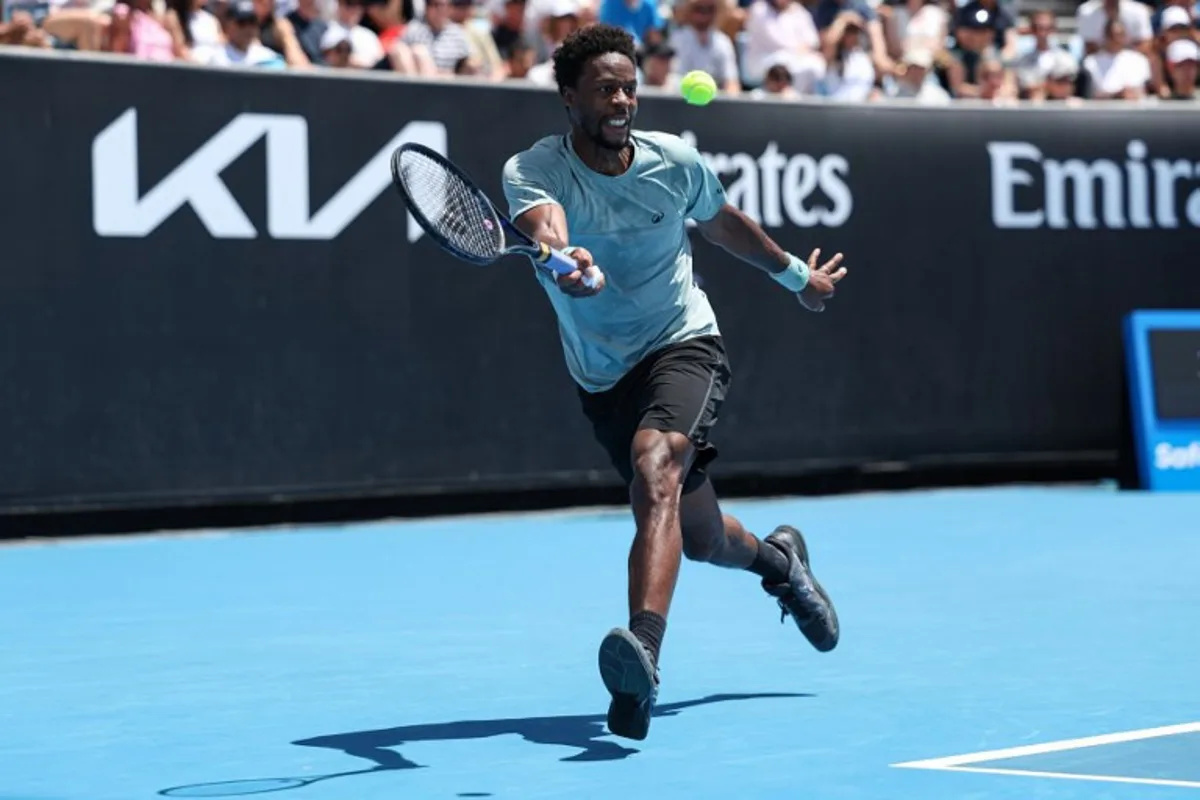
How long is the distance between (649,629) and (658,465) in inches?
20.9

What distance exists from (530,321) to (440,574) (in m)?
3.06

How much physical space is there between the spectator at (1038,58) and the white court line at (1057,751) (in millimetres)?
11535

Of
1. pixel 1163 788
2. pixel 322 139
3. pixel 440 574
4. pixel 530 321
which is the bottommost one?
pixel 1163 788

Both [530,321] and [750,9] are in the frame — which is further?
[750,9]

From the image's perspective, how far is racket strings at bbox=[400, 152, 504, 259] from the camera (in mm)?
5926

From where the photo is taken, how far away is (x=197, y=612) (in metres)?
9.10

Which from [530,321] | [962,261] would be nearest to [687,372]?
[530,321]

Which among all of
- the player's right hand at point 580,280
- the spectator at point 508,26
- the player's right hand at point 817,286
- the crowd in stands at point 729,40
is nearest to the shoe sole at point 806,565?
the player's right hand at point 817,286

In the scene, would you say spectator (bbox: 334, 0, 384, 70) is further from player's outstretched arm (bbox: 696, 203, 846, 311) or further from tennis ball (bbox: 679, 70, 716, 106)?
player's outstretched arm (bbox: 696, 203, 846, 311)

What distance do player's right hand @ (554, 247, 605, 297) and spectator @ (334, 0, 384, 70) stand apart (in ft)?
28.1

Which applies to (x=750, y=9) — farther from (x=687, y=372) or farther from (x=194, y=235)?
(x=687, y=372)

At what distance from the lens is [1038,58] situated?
57.8 feet

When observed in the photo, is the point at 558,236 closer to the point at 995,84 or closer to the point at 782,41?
the point at 782,41

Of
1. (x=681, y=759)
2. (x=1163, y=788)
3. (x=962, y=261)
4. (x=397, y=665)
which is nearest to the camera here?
(x=1163, y=788)
